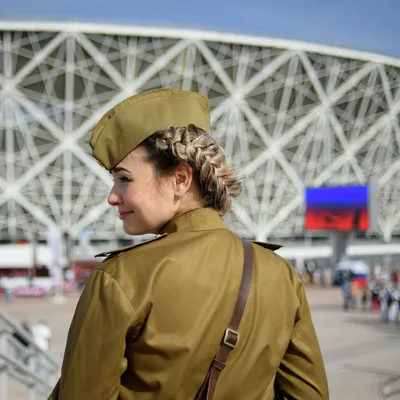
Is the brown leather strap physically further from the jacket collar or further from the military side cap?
the military side cap

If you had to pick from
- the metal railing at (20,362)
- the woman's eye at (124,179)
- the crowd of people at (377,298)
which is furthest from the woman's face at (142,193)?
the crowd of people at (377,298)

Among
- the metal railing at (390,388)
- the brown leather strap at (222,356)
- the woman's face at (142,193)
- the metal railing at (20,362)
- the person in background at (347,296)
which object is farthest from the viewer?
the person in background at (347,296)

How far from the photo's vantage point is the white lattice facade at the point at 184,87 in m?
42.0

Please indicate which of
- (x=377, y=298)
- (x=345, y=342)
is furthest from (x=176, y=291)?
(x=377, y=298)

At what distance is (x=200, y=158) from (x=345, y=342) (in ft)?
45.2

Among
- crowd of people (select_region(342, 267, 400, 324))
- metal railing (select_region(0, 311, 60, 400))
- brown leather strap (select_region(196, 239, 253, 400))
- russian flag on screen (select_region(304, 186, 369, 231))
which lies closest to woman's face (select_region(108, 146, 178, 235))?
brown leather strap (select_region(196, 239, 253, 400))

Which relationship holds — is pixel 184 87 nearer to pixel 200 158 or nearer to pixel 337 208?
pixel 337 208

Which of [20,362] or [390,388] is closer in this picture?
[20,362]

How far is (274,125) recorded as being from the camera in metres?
45.8

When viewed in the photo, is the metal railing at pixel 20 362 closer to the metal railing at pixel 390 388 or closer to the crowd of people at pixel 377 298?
the metal railing at pixel 390 388

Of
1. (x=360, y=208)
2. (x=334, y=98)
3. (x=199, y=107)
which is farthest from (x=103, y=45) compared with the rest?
(x=199, y=107)

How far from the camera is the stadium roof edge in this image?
41.2 meters

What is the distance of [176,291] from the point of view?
59.2 inches

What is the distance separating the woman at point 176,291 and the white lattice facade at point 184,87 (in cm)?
3876
